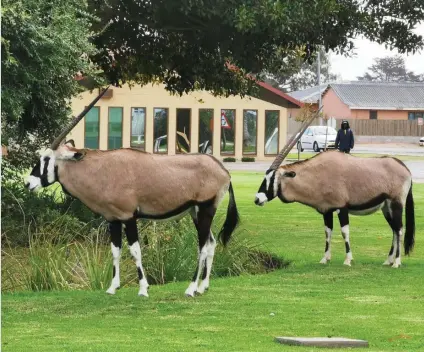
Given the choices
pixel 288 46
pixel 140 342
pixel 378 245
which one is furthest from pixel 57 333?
pixel 288 46

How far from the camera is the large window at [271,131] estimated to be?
63.8m

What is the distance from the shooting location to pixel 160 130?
6044 centimetres

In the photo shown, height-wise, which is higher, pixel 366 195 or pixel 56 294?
pixel 366 195

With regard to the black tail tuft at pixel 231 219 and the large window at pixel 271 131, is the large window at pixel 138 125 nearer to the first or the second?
the large window at pixel 271 131

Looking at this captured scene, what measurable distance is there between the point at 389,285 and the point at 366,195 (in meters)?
2.34

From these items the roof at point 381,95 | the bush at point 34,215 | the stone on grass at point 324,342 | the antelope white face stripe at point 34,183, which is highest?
the roof at point 381,95

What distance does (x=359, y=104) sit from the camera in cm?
10512

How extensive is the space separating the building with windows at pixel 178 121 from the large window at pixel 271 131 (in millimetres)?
54

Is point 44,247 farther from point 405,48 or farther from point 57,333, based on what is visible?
point 405,48

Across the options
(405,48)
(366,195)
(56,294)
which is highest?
(405,48)

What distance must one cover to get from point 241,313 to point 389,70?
16907 centimetres

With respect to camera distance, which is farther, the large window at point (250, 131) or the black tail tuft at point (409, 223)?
the large window at point (250, 131)

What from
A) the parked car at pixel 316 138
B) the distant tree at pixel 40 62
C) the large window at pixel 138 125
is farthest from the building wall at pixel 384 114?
the distant tree at pixel 40 62

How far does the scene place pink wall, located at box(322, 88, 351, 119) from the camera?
106600 mm
